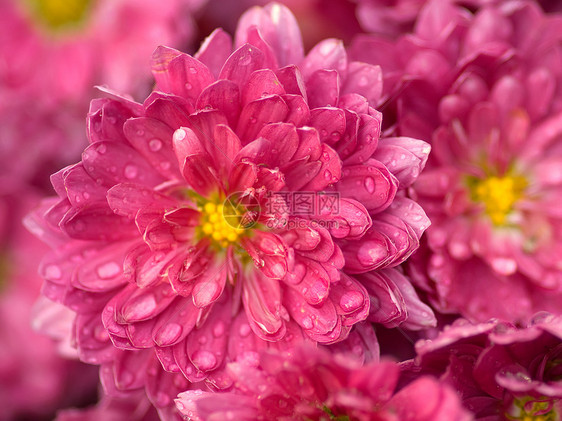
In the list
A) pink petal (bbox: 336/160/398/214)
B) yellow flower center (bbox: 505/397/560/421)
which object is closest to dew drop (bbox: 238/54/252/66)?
pink petal (bbox: 336/160/398/214)

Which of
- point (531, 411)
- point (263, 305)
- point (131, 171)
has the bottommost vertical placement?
point (531, 411)

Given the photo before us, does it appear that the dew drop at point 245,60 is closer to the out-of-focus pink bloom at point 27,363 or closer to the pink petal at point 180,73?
the pink petal at point 180,73

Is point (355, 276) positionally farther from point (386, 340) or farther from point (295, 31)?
point (295, 31)

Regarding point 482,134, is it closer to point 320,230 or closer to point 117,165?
point 320,230

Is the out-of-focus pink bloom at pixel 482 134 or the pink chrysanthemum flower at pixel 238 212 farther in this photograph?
the out-of-focus pink bloom at pixel 482 134

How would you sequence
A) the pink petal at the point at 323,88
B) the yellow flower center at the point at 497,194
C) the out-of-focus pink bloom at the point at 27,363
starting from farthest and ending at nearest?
the out-of-focus pink bloom at the point at 27,363 → the yellow flower center at the point at 497,194 → the pink petal at the point at 323,88

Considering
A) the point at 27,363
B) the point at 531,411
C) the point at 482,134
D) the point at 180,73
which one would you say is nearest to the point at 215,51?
the point at 180,73

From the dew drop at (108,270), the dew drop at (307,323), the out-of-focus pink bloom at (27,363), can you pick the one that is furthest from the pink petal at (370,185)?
the out-of-focus pink bloom at (27,363)
